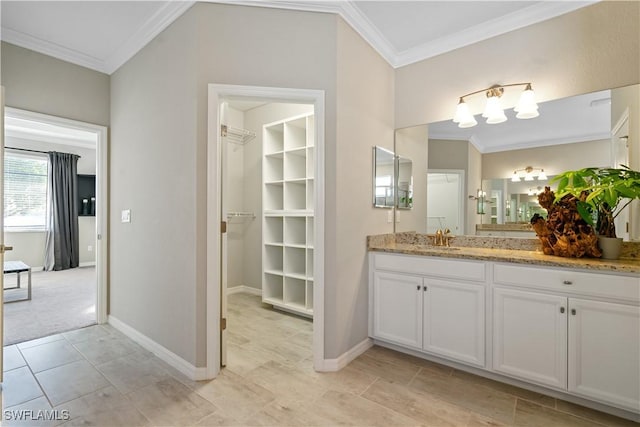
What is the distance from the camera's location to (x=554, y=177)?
7.26 feet

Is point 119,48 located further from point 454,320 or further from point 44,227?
point 44,227

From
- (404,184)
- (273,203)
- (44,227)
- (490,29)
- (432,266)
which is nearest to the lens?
(432,266)

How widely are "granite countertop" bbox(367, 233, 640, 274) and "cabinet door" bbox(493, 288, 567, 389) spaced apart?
21 cm

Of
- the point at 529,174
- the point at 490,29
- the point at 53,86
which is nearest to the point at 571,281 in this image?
the point at 529,174

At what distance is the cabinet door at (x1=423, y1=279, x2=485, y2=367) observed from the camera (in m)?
2.04

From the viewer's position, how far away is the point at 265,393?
1896 millimetres

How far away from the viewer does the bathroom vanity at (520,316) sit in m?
1.62

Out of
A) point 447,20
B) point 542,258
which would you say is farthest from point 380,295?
point 447,20

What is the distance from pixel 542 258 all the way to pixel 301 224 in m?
2.42

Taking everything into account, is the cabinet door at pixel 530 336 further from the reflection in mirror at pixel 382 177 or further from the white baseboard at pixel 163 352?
the white baseboard at pixel 163 352

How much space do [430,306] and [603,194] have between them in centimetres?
127

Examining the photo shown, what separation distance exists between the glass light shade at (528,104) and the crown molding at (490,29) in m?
0.50

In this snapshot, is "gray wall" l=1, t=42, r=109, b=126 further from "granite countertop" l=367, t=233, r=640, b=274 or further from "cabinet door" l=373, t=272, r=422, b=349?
"cabinet door" l=373, t=272, r=422, b=349

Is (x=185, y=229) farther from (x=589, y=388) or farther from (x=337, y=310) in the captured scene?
(x=589, y=388)
